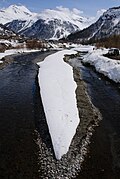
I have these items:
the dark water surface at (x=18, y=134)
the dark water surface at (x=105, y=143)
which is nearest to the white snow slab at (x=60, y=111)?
the dark water surface at (x=18, y=134)

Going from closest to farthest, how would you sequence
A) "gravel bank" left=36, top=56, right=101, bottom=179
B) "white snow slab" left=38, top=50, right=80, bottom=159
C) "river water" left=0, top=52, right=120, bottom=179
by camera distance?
"gravel bank" left=36, top=56, right=101, bottom=179
"river water" left=0, top=52, right=120, bottom=179
"white snow slab" left=38, top=50, right=80, bottom=159

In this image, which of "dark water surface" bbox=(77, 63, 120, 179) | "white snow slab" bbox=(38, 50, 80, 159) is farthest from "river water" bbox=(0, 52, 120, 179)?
"white snow slab" bbox=(38, 50, 80, 159)

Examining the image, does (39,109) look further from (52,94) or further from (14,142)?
(14,142)

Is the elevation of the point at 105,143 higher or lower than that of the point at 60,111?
lower

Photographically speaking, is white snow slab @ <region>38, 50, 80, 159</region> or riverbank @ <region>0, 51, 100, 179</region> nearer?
riverbank @ <region>0, 51, 100, 179</region>

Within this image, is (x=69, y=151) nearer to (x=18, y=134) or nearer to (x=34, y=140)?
(x=34, y=140)

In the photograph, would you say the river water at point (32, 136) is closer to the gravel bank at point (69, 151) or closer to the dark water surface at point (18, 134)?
the dark water surface at point (18, 134)

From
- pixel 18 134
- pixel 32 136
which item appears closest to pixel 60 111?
pixel 32 136

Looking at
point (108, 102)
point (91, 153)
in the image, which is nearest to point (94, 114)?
point (108, 102)

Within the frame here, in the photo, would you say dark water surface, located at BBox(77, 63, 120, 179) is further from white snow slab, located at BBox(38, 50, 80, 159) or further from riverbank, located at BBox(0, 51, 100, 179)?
white snow slab, located at BBox(38, 50, 80, 159)
